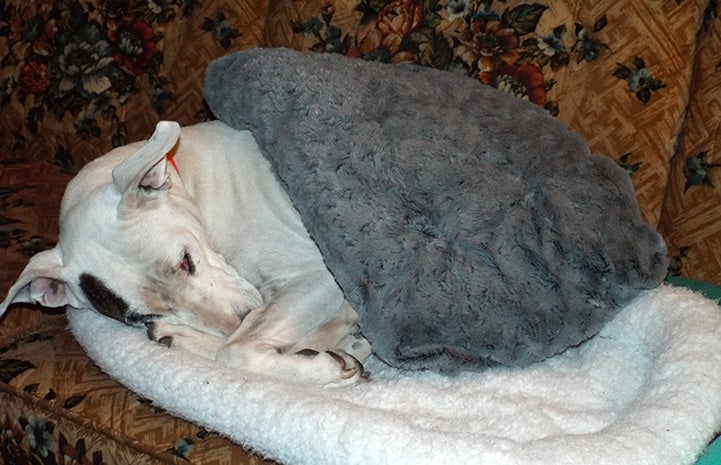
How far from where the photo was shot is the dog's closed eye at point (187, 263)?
196cm

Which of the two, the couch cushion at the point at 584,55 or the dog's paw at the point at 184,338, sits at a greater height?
the couch cushion at the point at 584,55

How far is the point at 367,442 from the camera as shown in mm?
1521

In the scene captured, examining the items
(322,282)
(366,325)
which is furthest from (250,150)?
(366,325)

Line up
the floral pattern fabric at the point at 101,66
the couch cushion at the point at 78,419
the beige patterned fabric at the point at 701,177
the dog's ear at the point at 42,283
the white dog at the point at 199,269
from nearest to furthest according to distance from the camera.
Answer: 1. the couch cushion at the point at 78,419
2. the white dog at the point at 199,269
3. the dog's ear at the point at 42,283
4. the beige patterned fabric at the point at 701,177
5. the floral pattern fabric at the point at 101,66

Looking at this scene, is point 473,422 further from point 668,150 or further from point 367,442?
point 668,150

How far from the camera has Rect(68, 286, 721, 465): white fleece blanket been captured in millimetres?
1484

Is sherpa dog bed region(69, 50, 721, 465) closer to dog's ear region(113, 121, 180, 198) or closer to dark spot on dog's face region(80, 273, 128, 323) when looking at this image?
dark spot on dog's face region(80, 273, 128, 323)

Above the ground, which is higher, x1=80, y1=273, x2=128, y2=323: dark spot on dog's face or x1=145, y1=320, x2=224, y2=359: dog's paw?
x1=80, y1=273, x2=128, y2=323: dark spot on dog's face

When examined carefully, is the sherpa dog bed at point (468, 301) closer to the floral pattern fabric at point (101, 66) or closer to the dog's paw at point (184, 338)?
the dog's paw at point (184, 338)

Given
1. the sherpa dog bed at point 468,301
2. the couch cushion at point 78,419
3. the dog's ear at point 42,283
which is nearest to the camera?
the sherpa dog bed at point 468,301

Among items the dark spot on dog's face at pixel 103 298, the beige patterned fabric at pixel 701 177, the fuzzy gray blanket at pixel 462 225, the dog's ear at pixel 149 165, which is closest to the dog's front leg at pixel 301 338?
the fuzzy gray blanket at pixel 462 225

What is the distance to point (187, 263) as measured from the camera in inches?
77.6

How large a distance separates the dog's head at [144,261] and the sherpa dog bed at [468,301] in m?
0.11

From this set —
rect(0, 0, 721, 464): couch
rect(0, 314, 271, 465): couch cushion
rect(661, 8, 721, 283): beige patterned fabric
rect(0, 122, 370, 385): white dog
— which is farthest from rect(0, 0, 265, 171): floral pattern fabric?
rect(661, 8, 721, 283): beige patterned fabric
